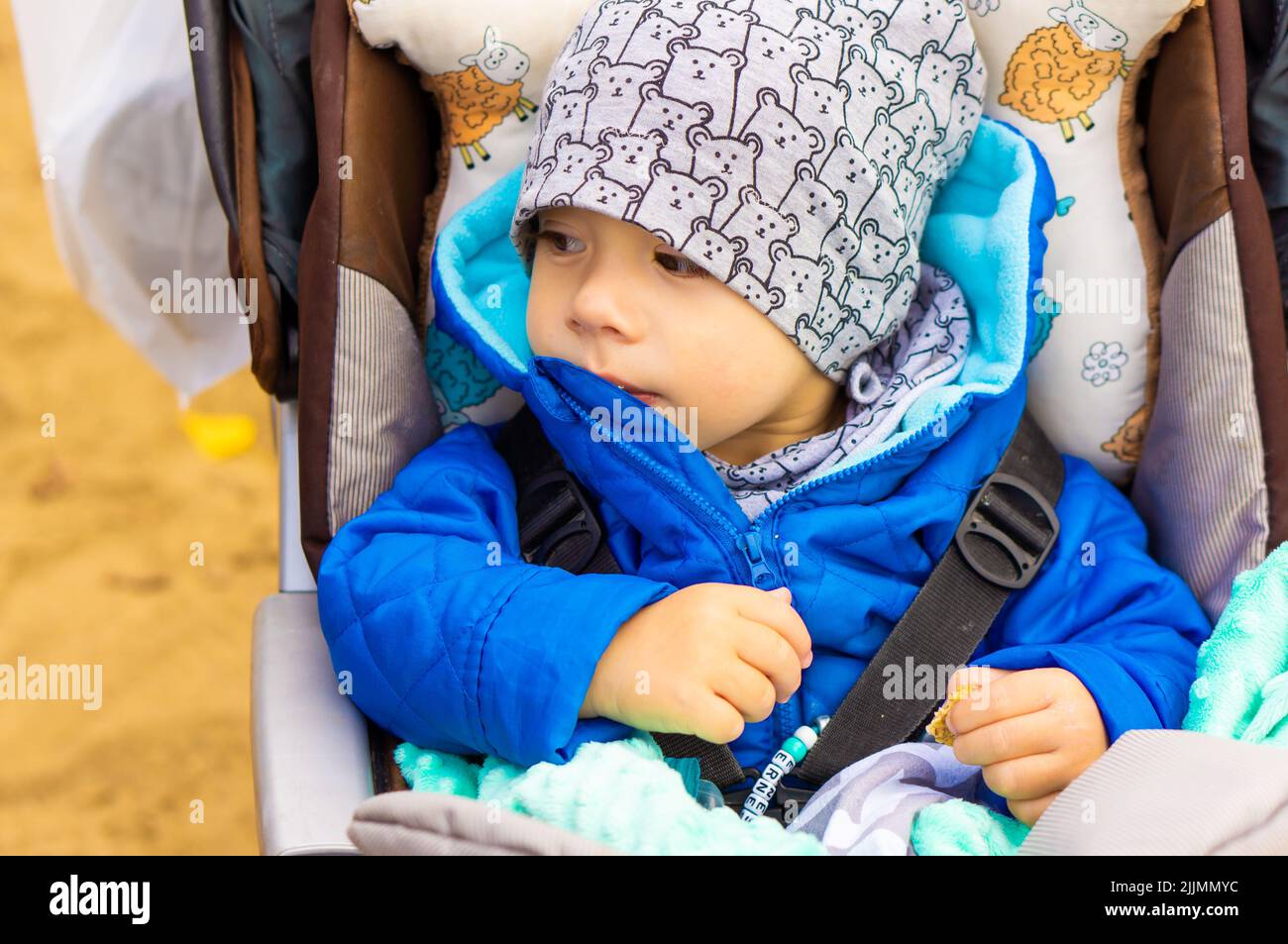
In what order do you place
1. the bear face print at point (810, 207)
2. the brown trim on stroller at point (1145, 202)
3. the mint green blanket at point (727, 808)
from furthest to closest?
the brown trim on stroller at point (1145, 202), the bear face print at point (810, 207), the mint green blanket at point (727, 808)

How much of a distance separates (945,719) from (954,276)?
1.27ft

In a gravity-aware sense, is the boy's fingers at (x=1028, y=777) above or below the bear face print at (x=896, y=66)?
below

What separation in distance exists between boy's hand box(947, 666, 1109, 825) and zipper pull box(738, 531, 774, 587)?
0.54 feet

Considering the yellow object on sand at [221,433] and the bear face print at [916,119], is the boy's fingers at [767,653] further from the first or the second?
the yellow object on sand at [221,433]

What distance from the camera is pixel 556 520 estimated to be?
43.4 inches

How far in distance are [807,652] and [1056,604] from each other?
220mm

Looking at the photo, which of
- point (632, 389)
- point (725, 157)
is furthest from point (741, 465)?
point (725, 157)

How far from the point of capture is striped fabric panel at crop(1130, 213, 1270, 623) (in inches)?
41.4

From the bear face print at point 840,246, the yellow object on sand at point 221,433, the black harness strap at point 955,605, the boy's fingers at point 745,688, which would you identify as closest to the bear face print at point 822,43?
the bear face print at point 840,246

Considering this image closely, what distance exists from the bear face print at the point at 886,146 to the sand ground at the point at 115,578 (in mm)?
1046

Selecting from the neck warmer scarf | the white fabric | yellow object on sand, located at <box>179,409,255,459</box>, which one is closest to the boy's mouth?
the neck warmer scarf

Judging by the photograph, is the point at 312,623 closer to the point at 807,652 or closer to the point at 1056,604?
the point at 807,652

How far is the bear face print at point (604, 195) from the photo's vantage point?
3.27ft

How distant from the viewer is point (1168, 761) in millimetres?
813
